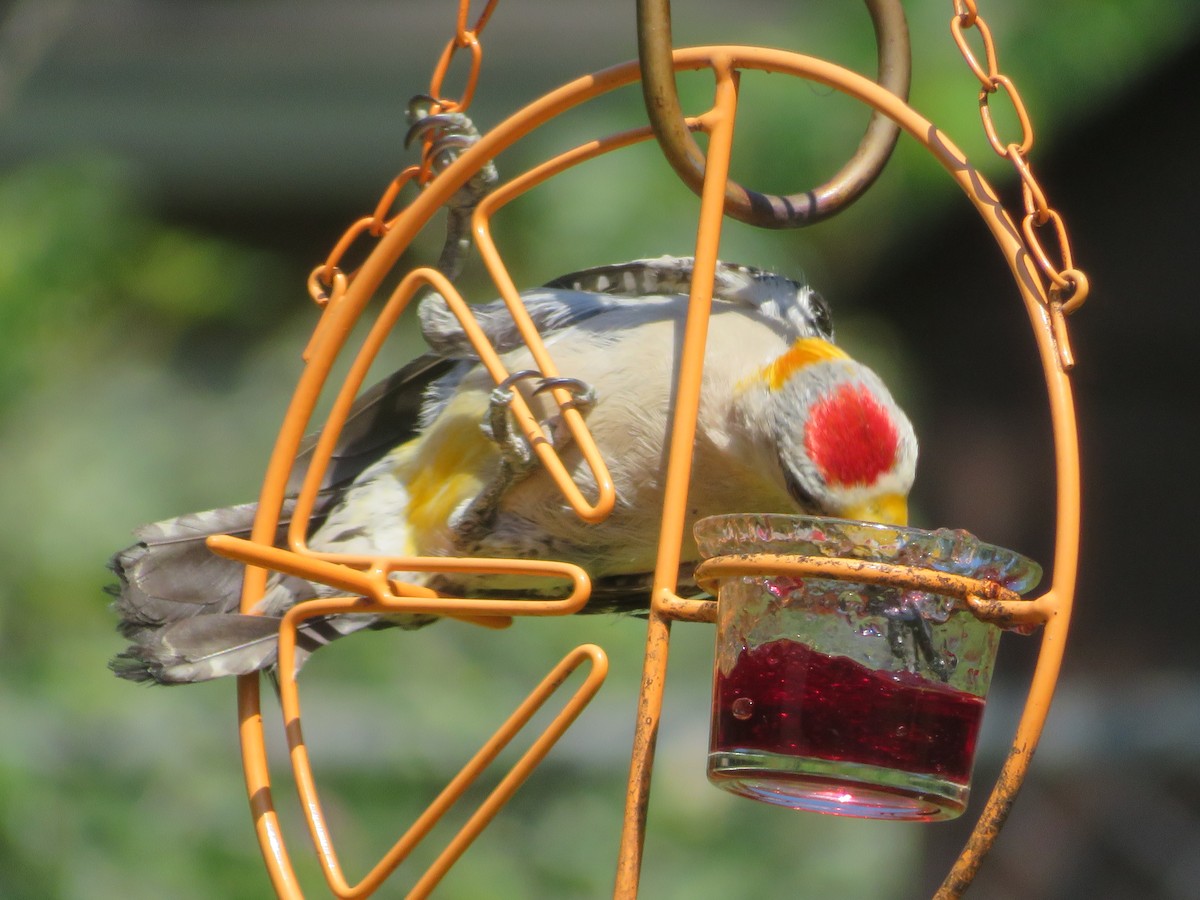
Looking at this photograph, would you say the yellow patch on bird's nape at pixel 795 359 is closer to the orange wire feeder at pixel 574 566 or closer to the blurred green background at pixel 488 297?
the orange wire feeder at pixel 574 566

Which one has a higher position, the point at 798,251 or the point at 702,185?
the point at 798,251

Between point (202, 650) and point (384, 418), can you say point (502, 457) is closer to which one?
point (384, 418)

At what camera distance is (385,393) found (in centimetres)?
283

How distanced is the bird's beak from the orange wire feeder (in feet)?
1.49

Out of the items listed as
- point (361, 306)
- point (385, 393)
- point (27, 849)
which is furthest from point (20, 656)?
point (361, 306)

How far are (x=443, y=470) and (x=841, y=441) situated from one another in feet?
2.81

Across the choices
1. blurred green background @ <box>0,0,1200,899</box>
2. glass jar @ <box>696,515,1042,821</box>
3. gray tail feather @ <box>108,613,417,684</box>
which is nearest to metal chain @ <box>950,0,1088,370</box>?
glass jar @ <box>696,515,1042,821</box>

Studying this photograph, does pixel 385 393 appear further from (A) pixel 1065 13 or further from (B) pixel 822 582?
(A) pixel 1065 13

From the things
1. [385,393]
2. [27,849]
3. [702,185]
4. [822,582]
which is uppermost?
[702,185]

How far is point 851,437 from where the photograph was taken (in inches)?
82.7

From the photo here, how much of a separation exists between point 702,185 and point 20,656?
3363 mm

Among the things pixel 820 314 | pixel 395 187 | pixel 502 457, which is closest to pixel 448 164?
pixel 395 187

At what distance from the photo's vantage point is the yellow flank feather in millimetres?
2604

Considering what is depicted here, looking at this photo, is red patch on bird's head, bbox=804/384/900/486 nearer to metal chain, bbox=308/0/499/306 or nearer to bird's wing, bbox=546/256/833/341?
bird's wing, bbox=546/256/833/341
